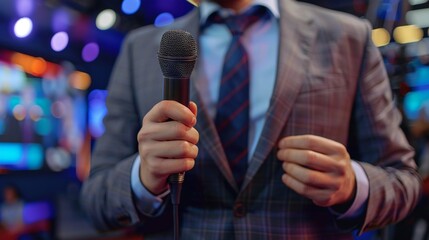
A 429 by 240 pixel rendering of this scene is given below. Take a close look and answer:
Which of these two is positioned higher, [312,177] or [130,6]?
[130,6]

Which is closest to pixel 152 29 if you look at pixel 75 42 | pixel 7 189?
pixel 7 189

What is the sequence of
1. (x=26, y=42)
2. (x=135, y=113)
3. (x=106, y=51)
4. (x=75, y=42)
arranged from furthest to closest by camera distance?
1. (x=106, y=51)
2. (x=75, y=42)
3. (x=26, y=42)
4. (x=135, y=113)

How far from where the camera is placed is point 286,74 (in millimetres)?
718

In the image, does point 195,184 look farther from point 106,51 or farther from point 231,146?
point 106,51

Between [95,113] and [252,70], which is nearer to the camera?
[252,70]

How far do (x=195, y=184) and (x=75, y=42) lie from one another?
16.5 ft

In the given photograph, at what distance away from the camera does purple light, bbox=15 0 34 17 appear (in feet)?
14.2

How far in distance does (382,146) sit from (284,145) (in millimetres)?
199

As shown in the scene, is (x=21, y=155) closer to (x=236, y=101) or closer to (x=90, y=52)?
(x=90, y=52)

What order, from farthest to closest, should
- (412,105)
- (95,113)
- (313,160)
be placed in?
(95,113)
(412,105)
(313,160)

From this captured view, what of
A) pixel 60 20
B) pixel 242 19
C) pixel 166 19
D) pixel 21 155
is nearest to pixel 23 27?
pixel 60 20

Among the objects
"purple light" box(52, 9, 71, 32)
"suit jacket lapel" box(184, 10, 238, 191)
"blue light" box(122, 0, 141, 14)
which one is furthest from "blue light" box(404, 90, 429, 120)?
"purple light" box(52, 9, 71, 32)

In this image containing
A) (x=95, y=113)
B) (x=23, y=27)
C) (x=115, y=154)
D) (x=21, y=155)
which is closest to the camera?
(x=115, y=154)

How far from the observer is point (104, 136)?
2.77 ft
